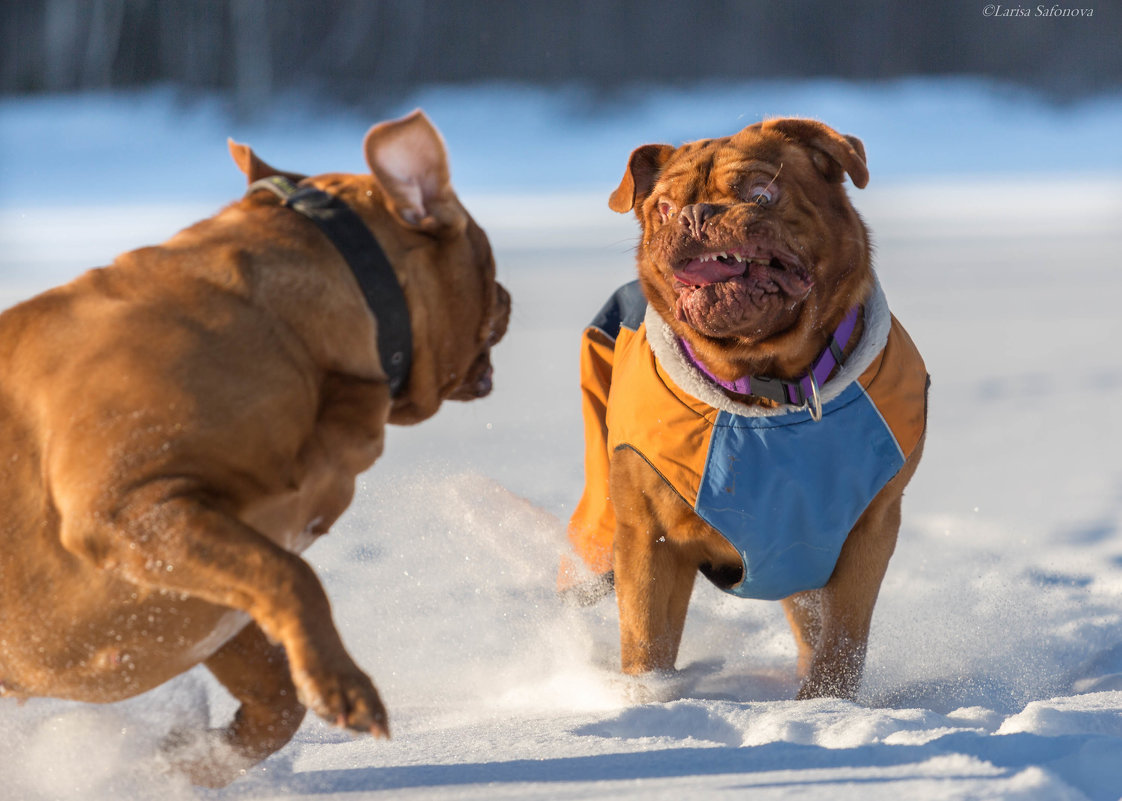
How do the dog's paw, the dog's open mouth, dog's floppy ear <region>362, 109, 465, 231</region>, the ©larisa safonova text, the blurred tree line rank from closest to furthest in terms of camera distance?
the dog's paw
dog's floppy ear <region>362, 109, 465, 231</region>
the dog's open mouth
the blurred tree line
the ©larisa safonova text

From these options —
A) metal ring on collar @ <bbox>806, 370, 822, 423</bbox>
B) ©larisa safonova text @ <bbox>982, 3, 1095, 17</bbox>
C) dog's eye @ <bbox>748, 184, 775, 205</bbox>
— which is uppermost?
dog's eye @ <bbox>748, 184, 775, 205</bbox>

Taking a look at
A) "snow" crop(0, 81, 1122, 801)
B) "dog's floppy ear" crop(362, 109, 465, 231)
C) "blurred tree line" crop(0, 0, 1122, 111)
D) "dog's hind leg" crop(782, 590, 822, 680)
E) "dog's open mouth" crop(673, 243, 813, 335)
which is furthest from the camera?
"blurred tree line" crop(0, 0, 1122, 111)

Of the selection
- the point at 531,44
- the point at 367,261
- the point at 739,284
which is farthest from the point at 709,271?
the point at 531,44

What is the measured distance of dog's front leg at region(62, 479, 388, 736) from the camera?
159 cm

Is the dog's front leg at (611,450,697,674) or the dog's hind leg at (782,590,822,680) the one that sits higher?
the dog's front leg at (611,450,697,674)

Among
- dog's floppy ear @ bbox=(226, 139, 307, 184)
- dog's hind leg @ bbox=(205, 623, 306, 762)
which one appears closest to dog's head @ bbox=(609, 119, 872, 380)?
dog's floppy ear @ bbox=(226, 139, 307, 184)

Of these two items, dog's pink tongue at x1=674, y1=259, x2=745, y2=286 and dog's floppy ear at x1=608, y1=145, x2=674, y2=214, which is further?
dog's floppy ear at x1=608, y1=145, x2=674, y2=214

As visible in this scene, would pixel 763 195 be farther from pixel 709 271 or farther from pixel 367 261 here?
pixel 367 261

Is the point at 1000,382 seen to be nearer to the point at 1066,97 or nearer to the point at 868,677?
the point at 868,677

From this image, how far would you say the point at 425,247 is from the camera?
6.51 ft

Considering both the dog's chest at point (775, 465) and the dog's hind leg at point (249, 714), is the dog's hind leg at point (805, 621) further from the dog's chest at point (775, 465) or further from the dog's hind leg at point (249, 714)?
the dog's hind leg at point (249, 714)

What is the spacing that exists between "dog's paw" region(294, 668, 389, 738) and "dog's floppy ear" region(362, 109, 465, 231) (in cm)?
76

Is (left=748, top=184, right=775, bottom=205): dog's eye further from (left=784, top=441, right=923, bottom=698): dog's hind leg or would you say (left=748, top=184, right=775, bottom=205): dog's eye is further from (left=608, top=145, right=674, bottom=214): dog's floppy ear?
(left=784, top=441, right=923, bottom=698): dog's hind leg

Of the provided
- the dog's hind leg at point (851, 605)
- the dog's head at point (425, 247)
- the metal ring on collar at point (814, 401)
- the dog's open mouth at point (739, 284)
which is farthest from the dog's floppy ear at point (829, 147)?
the dog's head at point (425, 247)
